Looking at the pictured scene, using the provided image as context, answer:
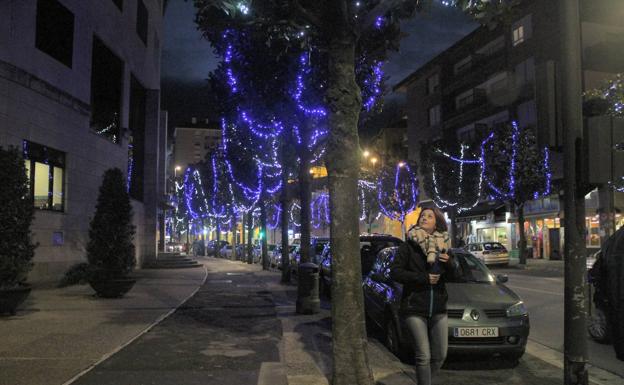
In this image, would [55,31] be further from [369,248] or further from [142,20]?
[369,248]

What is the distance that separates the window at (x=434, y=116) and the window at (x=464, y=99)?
2.60 m

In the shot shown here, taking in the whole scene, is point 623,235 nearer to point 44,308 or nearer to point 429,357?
point 429,357

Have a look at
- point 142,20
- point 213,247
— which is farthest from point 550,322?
point 213,247

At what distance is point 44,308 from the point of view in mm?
11703

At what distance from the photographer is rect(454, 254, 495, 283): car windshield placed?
26.9 feet

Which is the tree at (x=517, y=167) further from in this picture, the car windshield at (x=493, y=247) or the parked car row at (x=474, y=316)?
the parked car row at (x=474, y=316)

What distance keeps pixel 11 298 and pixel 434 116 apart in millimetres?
43530

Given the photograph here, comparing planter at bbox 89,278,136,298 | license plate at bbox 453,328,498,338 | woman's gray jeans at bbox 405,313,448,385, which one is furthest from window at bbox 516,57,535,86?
woman's gray jeans at bbox 405,313,448,385

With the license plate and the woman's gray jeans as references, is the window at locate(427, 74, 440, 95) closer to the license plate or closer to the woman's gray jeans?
the license plate

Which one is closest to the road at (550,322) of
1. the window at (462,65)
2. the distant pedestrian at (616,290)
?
the distant pedestrian at (616,290)

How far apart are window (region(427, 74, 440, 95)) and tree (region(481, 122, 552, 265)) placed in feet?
58.4

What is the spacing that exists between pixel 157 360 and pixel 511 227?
37.5 metres

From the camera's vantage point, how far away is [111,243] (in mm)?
14461

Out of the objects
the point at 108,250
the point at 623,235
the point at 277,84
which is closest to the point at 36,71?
the point at 108,250
